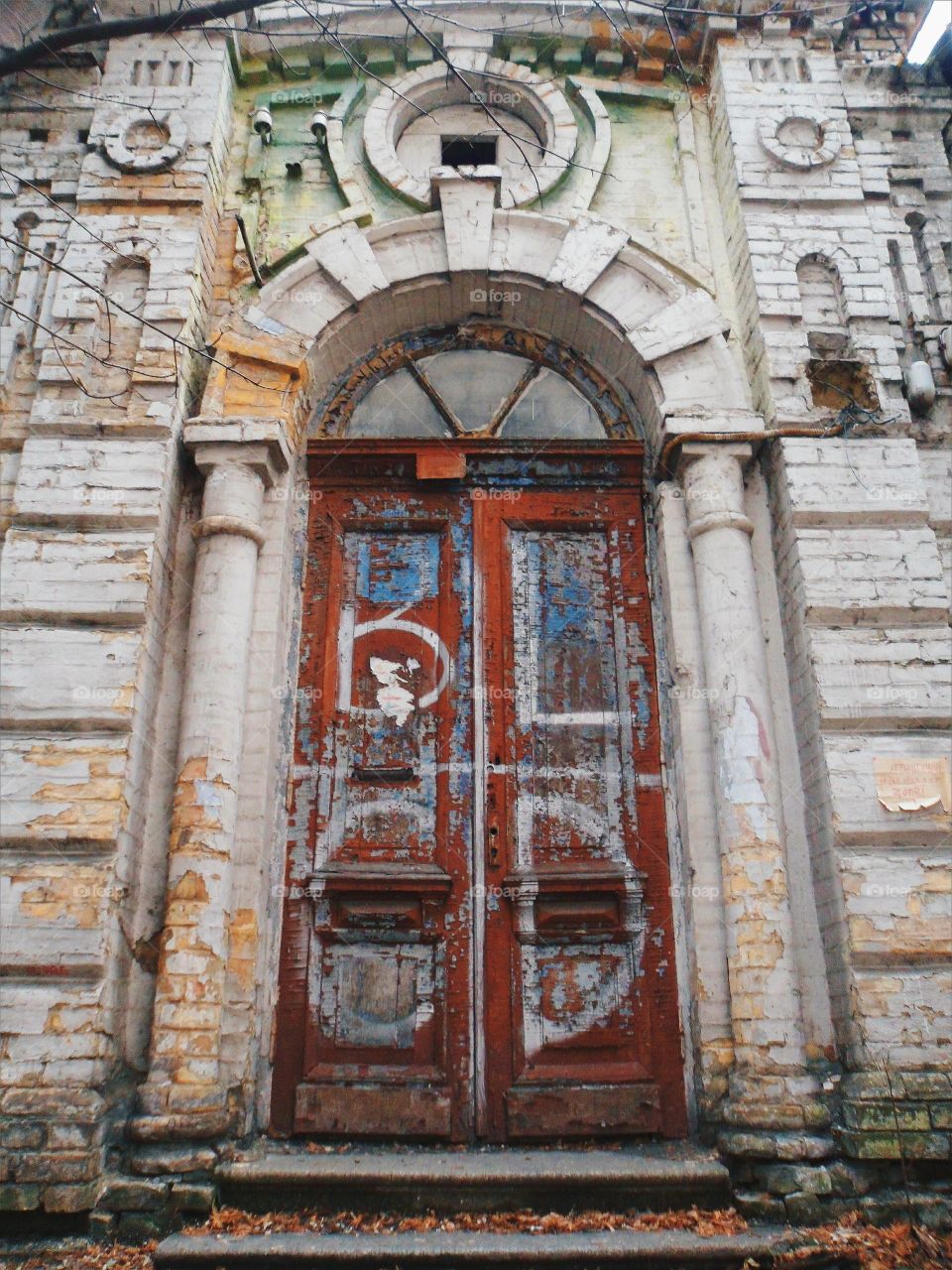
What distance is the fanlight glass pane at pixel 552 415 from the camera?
5.59 meters

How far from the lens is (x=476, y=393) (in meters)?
5.69

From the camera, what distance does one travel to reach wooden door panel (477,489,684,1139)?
4309 millimetres

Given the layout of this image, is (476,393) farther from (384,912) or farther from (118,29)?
(384,912)

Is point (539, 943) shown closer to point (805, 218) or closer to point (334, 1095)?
point (334, 1095)

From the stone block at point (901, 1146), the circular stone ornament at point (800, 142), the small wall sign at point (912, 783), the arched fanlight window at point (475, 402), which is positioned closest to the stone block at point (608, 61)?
the circular stone ornament at point (800, 142)

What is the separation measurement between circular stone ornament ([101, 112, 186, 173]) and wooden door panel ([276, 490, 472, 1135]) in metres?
2.19

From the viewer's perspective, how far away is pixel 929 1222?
3.65 meters

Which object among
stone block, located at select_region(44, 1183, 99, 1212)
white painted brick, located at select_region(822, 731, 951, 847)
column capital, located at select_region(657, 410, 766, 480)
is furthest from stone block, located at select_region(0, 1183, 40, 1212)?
column capital, located at select_region(657, 410, 766, 480)

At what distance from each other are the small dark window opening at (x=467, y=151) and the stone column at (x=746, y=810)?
2.61m

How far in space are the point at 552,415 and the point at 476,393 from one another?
0.48 metres

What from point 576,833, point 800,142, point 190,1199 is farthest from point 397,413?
point 190,1199

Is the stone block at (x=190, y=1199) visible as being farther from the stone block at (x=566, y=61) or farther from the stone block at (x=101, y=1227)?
the stone block at (x=566, y=61)

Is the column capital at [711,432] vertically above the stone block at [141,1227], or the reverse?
the column capital at [711,432]

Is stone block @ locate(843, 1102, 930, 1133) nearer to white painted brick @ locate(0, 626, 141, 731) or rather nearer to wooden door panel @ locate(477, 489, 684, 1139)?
wooden door panel @ locate(477, 489, 684, 1139)
